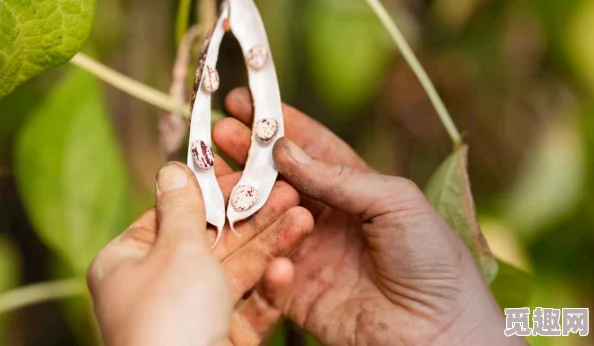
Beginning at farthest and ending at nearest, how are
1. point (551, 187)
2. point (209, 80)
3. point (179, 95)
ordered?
point (551, 187)
point (179, 95)
point (209, 80)

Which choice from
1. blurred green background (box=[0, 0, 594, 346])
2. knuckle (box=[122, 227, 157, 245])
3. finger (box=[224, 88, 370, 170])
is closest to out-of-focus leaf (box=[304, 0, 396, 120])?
blurred green background (box=[0, 0, 594, 346])

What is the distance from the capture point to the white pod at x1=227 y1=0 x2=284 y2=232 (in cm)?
50

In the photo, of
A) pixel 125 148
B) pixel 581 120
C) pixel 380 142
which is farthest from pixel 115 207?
pixel 581 120

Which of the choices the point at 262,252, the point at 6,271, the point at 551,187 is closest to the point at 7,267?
the point at 6,271

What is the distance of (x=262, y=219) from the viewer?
1.60 feet

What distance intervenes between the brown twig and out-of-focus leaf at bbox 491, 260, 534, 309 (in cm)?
37

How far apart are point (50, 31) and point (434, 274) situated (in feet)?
1.27

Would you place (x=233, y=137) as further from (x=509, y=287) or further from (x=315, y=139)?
(x=509, y=287)

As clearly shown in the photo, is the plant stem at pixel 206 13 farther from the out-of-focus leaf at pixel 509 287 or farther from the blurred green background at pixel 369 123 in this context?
the out-of-focus leaf at pixel 509 287

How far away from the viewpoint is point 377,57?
27.6 inches

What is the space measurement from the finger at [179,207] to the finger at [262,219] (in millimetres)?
47

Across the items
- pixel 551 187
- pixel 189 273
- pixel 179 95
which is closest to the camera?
pixel 189 273

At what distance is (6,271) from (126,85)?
0.28 m

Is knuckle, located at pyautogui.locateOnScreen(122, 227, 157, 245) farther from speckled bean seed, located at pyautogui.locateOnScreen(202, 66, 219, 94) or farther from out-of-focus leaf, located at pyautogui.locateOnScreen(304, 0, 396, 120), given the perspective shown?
out-of-focus leaf, located at pyautogui.locateOnScreen(304, 0, 396, 120)
